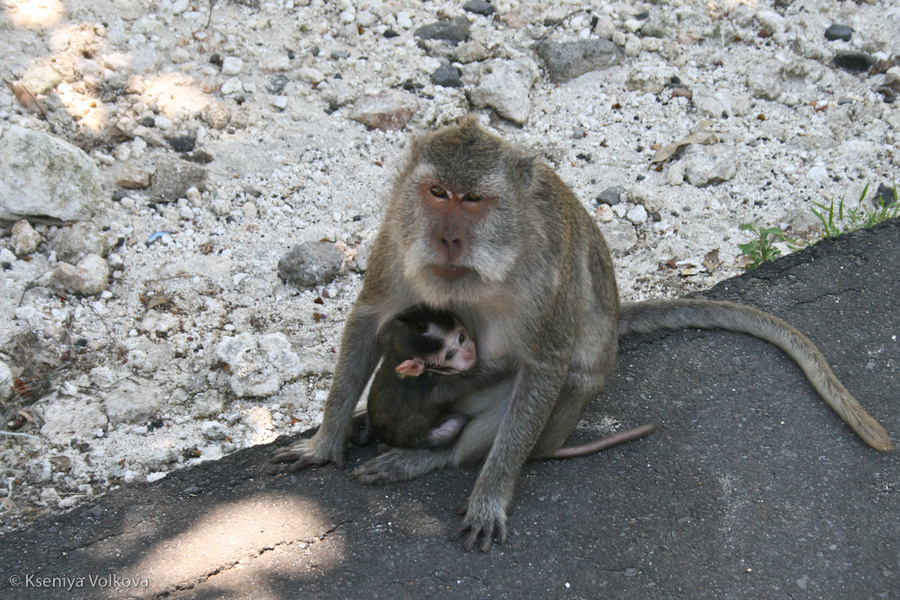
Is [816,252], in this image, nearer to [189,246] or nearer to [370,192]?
[370,192]

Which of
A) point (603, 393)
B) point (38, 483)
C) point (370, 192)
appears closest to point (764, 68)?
point (370, 192)

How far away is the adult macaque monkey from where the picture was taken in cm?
303

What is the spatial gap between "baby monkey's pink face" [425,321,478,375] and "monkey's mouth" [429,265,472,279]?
1.39 feet

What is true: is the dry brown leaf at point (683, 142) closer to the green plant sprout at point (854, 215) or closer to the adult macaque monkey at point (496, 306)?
the green plant sprout at point (854, 215)

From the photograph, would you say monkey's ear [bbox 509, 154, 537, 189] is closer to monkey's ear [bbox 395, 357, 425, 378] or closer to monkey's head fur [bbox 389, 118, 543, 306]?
monkey's head fur [bbox 389, 118, 543, 306]

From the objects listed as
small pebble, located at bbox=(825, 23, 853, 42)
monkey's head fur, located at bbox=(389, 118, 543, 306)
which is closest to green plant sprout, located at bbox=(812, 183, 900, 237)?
small pebble, located at bbox=(825, 23, 853, 42)

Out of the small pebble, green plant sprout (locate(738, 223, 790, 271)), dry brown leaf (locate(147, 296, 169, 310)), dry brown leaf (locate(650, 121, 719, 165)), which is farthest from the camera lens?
the small pebble

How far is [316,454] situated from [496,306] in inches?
44.0

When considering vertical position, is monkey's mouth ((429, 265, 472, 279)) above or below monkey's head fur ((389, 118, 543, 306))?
below

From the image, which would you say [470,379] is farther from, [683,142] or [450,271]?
[683,142]

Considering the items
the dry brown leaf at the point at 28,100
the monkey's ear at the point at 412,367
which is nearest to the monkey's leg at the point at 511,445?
the monkey's ear at the point at 412,367

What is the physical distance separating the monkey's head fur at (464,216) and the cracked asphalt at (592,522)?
1.00 meters

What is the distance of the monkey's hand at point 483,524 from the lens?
3194 millimetres

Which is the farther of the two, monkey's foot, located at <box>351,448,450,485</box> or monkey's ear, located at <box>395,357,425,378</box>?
monkey's foot, located at <box>351,448,450,485</box>
